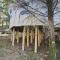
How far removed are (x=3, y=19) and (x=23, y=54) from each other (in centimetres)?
1117

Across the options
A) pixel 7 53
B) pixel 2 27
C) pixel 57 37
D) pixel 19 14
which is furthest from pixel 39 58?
pixel 2 27

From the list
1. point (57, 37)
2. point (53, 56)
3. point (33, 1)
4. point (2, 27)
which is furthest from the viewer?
point (2, 27)

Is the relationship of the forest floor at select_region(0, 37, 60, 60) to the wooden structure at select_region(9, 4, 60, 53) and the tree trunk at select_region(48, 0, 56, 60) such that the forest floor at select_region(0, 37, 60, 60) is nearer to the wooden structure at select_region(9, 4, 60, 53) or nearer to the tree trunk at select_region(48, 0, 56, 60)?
the wooden structure at select_region(9, 4, 60, 53)

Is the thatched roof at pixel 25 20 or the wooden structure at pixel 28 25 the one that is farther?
the wooden structure at pixel 28 25

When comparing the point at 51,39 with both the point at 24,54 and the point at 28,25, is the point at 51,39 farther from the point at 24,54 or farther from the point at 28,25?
the point at 28,25

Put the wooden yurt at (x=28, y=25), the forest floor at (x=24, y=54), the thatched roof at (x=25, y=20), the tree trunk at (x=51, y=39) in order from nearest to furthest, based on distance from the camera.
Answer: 1. the tree trunk at (x=51, y=39)
2. the forest floor at (x=24, y=54)
3. the thatched roof at (x=25, y=20)
4. the wooden yurt at (x=28, y=25)

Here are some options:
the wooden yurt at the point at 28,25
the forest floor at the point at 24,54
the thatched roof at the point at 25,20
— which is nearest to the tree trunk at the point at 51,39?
the wooden yurt at the point at 28,25

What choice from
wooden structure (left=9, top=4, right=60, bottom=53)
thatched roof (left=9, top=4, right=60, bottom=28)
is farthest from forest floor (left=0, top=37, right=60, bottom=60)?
thatched roof (left=9, top=4, right=60, bottom=28)

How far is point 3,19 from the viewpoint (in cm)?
2528

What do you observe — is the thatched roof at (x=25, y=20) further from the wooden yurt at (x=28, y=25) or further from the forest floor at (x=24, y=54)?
the forest floor at (x=24, y=54)

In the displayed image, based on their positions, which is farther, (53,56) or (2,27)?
(2,27)

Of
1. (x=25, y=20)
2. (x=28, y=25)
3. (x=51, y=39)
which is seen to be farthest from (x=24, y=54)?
(x=51, y=39)

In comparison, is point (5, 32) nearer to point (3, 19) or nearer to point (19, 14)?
point (3, 19)

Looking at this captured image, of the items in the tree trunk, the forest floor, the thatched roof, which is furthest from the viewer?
the thatched roof
